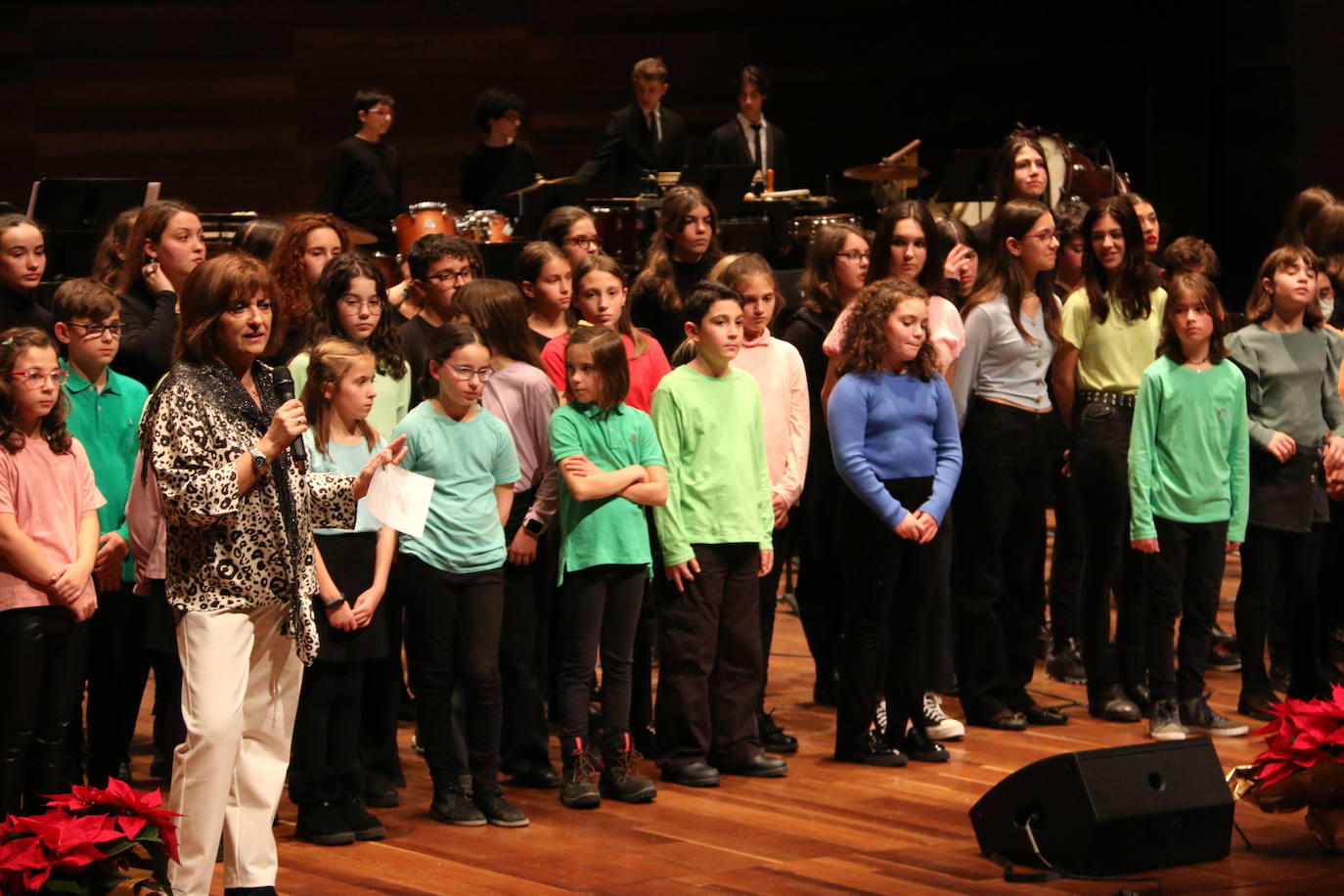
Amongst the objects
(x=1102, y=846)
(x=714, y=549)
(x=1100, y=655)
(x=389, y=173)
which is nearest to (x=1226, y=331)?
(x=1100, y=655)

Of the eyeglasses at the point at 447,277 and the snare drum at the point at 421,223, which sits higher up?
the snare drum at the point at 421,223

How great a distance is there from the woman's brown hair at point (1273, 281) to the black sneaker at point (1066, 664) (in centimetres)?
130

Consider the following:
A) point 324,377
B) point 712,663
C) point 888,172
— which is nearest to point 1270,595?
point 712,663

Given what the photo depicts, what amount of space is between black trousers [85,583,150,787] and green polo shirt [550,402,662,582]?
112 cm

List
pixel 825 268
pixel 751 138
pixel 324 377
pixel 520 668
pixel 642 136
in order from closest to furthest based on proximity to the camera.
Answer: pixel 324 377, pixel 520 668, pixel 825 268, pixel 642 136, pixel 751 138

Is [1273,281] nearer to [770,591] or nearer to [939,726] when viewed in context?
[939,726]

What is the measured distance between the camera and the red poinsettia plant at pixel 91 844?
10.5 ft

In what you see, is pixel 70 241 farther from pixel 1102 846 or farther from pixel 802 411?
pixel 1102 846

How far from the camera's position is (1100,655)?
18.3ft

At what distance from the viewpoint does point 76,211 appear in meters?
6.52

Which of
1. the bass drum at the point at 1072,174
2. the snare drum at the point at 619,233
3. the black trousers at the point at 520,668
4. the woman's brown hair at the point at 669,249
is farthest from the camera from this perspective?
the bass drum at the point at 1072,174

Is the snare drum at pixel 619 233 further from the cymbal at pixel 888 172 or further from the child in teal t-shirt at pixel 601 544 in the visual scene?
the child in teal t-shirt at pixel 601 544

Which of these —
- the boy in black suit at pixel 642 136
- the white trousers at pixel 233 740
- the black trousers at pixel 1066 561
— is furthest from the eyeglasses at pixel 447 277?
the boy in black suit at pixel 642 136

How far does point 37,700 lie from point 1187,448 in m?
3.34
